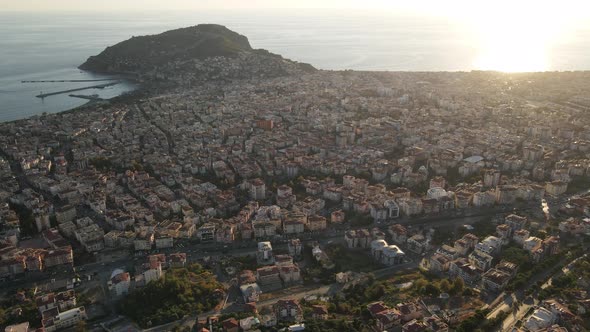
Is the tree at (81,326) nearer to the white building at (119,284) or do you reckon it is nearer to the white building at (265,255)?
the white building at (119,284)

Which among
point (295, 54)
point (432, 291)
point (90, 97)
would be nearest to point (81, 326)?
Answer: point (432, 291)

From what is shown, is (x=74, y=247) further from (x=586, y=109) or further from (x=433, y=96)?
(x=586, y=109)

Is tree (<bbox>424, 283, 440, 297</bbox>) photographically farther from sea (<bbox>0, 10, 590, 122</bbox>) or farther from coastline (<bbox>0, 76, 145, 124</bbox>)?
sea (<bbox>0, 10, 590, 122</bbox>)

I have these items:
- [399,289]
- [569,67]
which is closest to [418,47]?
[569,67]

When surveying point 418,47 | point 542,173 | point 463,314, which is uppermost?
point 418,47

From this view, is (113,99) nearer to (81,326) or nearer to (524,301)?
(81,326)

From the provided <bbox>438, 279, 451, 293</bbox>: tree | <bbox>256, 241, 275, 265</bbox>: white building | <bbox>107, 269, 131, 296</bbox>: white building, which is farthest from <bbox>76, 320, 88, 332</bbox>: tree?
<bbox>438, 279, 451, 293</bbox>: tree
